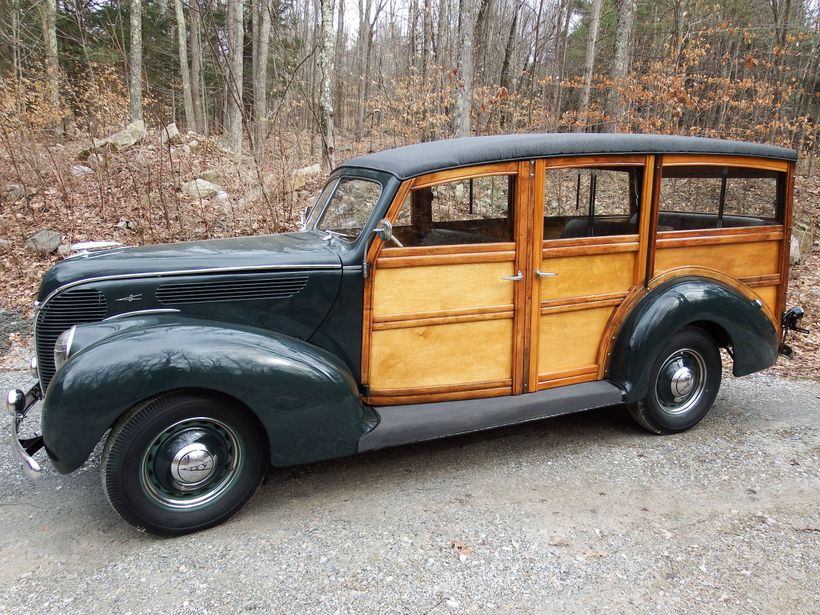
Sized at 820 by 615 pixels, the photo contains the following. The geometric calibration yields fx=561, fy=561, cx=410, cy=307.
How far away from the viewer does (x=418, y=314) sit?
10.7 feet

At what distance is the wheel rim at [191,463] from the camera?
8.98 feet

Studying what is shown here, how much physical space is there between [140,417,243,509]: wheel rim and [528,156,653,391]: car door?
6.17 ft

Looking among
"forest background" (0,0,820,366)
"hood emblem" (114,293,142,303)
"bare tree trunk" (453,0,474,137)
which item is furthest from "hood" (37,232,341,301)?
"bare tree trunk" (453,0,474,137)

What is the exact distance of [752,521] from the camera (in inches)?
117

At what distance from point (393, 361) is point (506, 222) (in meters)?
1.10

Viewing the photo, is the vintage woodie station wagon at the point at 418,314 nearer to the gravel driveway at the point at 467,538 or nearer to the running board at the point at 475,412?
the running board at the point at 475,412

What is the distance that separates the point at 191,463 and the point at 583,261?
2.58 metres

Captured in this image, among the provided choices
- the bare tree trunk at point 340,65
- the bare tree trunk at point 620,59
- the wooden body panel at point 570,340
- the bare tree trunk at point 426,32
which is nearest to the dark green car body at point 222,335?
the wooden body panel at point 570,340

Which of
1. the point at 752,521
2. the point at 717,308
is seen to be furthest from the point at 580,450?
the point at 717,308

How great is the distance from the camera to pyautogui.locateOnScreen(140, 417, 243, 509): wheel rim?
274 centimetres

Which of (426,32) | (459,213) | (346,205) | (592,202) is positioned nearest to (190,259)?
(346,205)

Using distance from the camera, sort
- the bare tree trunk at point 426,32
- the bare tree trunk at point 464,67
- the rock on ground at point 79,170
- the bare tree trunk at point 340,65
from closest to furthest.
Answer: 1. the bare tree trunk at point 464,67
2. the rock on ground at point 79,170
3. the bare tree trunk at point 426,32
4. the bare tree trunk at point 340,65

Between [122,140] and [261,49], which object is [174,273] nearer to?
[122,140]

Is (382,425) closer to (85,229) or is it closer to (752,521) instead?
(752,521)
